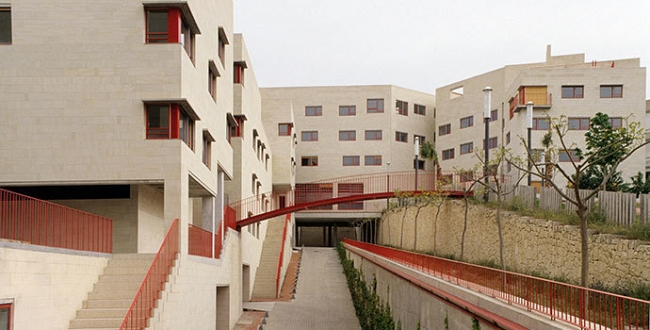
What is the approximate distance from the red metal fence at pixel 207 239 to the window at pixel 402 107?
40617 mm

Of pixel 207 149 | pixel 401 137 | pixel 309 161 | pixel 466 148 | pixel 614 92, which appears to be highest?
pixel 614 92

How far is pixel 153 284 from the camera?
14359mm

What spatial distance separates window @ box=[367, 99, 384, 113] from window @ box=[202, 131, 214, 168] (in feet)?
148

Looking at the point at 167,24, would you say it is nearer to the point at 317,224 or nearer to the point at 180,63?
the point at 180,63

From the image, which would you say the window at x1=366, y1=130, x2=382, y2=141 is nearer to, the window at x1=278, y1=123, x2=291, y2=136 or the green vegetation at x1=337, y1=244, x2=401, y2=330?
the window at x1=278, y1=123, x2=291, y2=136

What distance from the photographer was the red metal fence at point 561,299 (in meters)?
8.20

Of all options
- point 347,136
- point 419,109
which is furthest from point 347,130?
point 419,109

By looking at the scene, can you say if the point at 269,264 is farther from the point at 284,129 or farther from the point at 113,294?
the point at 113,294

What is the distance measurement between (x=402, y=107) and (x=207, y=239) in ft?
157

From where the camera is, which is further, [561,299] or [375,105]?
[375,105]

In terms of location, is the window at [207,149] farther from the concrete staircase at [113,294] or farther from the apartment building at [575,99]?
the apartment building at [575,99]

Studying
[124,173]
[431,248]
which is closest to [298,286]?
[431,248]

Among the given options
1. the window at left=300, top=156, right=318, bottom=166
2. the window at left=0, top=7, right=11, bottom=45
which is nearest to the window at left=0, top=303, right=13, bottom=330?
the window at left=0, top=7, right=11, bottom=45

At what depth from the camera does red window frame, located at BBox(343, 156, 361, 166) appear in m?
66.8
